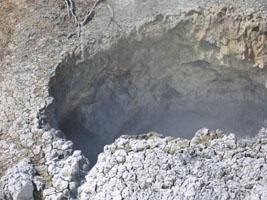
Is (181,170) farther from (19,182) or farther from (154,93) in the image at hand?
(154,93)

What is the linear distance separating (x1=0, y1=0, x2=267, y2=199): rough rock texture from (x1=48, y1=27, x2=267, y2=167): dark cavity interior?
31 cm

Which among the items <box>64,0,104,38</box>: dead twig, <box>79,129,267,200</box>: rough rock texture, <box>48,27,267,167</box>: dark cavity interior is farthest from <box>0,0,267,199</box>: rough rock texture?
<box>48,27,267,167</box>: dark cavity interior

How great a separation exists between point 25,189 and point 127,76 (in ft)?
16.0

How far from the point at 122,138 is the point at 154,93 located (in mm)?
4185

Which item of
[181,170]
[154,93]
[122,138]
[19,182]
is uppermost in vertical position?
[154,93]

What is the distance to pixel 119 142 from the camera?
673 centimetres

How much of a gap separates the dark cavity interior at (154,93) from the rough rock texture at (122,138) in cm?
31

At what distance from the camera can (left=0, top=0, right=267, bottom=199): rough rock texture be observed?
5.98 metres

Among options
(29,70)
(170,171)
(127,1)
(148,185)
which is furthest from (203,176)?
(127,1)

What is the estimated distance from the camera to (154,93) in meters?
10.8

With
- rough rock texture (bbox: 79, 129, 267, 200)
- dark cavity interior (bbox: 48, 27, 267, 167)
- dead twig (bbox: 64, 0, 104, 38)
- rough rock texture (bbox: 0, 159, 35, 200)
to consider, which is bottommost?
rough rock texture (bbox: 0, 159, 35, 200)

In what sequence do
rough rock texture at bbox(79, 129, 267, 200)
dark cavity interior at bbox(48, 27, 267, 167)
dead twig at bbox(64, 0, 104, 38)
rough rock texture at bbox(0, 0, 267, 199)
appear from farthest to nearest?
dead twig at bbox(64, 0, 104, 38) → dark cavity interior at bbox(48, 27, 267, 167) → rough rock texture at bbox(0, 0, 267, 199) → rough rock texture at bbox(79, 129, 267, 200)

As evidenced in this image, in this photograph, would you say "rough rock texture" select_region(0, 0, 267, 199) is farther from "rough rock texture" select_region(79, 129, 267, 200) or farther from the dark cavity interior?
the dark cavity interior

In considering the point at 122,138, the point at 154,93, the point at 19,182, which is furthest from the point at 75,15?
the point at 19,182
